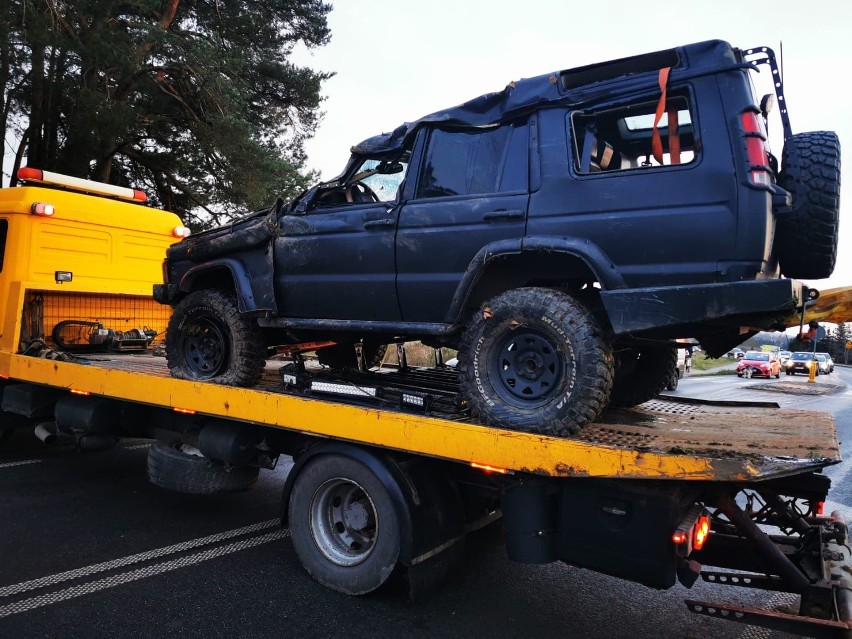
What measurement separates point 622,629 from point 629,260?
80.6 inches

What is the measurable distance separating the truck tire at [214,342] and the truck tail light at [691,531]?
308 cm

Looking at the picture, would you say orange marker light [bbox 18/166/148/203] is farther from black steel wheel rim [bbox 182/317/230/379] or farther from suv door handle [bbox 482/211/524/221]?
suv door handle [bbox 482/211/524/221]

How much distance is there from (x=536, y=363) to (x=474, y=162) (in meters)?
1.34

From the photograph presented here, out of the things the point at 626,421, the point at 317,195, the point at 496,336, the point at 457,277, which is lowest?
the point at 626,421

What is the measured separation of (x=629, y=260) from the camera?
3305 mm

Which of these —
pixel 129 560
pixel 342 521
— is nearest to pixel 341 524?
pixel 342 521

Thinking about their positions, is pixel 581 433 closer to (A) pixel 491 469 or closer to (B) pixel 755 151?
(A) pixel 491 469

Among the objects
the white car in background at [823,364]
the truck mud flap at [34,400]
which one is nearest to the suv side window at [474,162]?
the truck mud flap at [34,400]

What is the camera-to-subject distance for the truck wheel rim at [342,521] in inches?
152

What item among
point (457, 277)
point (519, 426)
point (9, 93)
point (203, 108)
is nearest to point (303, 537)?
point (519, 426)

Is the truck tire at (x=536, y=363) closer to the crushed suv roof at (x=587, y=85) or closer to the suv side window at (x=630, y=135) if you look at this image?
the suv side window at (x=630, y=135)

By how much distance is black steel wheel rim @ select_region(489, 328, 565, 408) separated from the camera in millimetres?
3412

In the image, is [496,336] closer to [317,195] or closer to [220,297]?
[317,195]

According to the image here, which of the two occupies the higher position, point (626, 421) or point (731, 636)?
point (626, 421)
